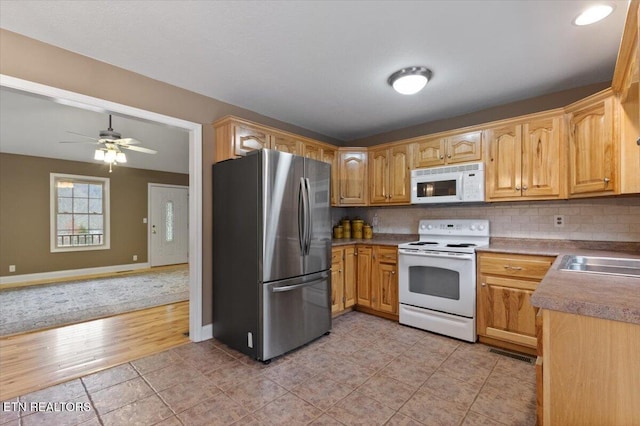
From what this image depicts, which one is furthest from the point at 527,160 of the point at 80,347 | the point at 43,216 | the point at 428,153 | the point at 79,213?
the point at 43,216

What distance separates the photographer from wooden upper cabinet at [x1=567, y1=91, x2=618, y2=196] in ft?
7.29

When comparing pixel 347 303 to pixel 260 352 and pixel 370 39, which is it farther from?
pixel 370 39

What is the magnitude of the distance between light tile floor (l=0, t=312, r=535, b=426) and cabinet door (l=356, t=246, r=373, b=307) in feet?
2.90

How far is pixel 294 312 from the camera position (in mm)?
2602

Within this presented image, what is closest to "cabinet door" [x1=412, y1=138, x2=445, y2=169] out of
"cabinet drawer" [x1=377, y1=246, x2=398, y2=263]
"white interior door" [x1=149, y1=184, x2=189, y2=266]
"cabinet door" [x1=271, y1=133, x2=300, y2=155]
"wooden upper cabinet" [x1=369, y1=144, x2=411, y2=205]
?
"wooden upper cabinet" [x1=369, y1=144, x2=411, y2=205]

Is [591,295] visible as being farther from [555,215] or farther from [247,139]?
[247,139]

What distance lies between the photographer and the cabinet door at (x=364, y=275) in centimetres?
356

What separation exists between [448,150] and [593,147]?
1.21 m

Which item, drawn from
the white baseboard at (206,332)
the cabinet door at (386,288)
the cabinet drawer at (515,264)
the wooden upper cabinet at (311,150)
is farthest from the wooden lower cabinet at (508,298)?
the white baseboard at (206,332)

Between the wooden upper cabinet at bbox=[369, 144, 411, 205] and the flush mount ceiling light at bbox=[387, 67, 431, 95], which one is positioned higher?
the flush mount ceiling light at bbox=[387, 67, 431, 95]

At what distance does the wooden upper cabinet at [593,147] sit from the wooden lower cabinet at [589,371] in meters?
Answer: 1.95

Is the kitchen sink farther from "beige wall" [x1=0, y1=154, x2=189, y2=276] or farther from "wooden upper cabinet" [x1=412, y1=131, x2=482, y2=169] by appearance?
"beige wall" [x1=0, y1=154, x2=189, y2=276]

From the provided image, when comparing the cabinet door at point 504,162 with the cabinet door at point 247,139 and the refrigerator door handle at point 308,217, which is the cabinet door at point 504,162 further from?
the cabinet door at point 247,139

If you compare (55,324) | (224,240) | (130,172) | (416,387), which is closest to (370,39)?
(224,240)
